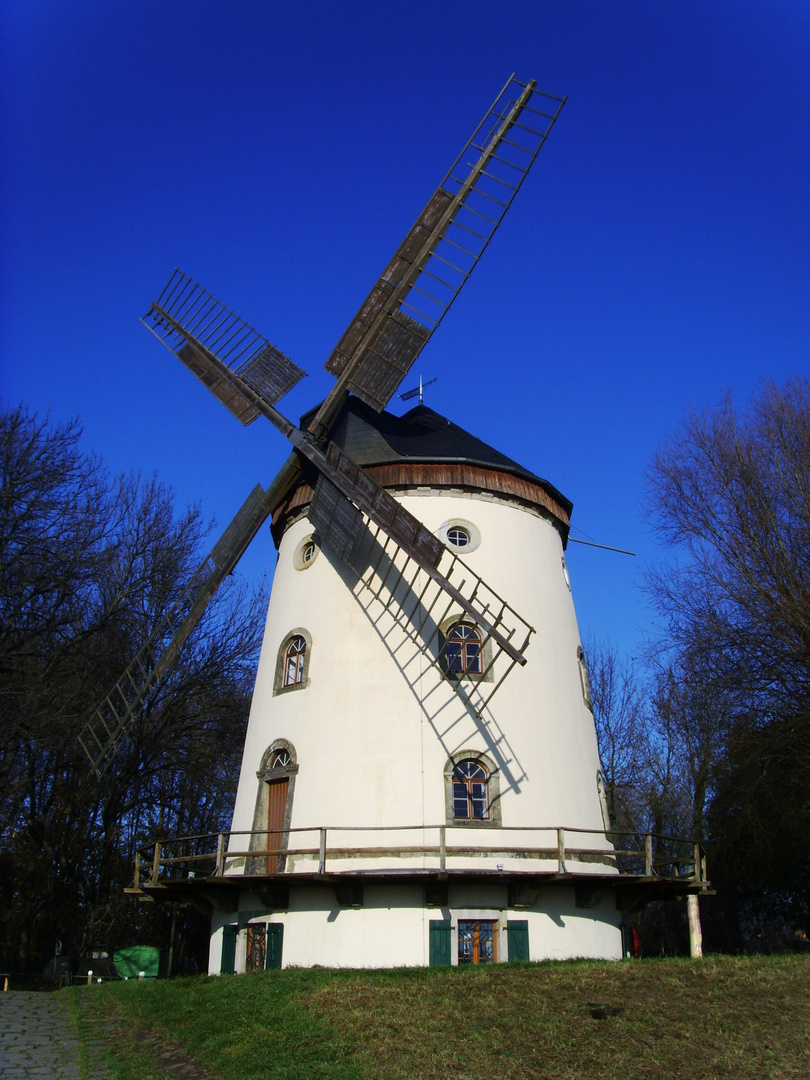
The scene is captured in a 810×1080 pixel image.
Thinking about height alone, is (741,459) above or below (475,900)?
above

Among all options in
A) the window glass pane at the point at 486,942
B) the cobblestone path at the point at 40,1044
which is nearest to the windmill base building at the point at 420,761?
the window glass pane at the point at 486,942

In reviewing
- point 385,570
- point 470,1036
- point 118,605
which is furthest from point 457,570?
point 118,605

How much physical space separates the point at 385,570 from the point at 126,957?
18.9 m

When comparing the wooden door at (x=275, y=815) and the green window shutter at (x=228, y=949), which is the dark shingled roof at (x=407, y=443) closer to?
the wooden door at (x=275, y=815)

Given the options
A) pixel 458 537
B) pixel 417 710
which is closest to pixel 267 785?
pixel 417 710

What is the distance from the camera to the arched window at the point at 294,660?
16.9 m

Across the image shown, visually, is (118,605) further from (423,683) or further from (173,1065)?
(173,1065)

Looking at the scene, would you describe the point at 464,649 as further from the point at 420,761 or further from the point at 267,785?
the point at 267,785

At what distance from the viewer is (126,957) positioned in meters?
27.6

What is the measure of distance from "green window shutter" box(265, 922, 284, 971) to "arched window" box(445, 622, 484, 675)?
17.4 feet

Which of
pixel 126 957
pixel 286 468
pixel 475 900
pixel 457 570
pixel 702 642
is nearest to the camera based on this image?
pixel 475 900

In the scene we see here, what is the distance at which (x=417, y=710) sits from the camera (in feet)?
50.3

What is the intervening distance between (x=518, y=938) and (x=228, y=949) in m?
5.44

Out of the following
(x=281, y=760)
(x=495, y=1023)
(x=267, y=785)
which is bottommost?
(x=495, y=1023)
